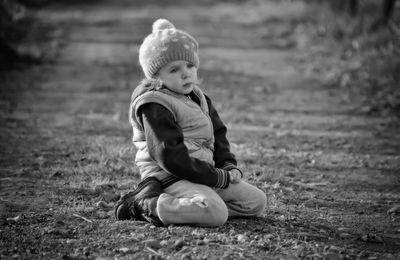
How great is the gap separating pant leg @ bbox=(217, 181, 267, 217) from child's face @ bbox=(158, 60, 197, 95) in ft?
2.51

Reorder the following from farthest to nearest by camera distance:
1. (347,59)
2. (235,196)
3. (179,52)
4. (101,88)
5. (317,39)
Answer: (317,39) < (347,59) < (101,88) < (235,196) < (179,52)

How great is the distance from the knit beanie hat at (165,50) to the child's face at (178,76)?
1.8 inches

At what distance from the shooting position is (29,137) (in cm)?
624

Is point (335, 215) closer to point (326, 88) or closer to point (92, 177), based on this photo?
point (92, 177)

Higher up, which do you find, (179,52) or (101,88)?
(179,52)

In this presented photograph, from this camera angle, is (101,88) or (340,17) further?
(340,17)

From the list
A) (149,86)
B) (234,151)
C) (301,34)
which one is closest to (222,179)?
(149,86)

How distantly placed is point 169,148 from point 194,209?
1.43 ft

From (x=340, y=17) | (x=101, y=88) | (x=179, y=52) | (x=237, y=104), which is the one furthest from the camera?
(x=340, y=17)

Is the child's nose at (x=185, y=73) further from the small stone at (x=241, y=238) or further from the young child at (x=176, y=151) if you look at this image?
the small stone at (x=241, y=238)

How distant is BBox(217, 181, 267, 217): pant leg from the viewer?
13.1 ft

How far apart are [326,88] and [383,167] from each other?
361 cm

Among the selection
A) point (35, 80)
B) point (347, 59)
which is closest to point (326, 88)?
point (347, 59)

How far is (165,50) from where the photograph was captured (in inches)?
147
